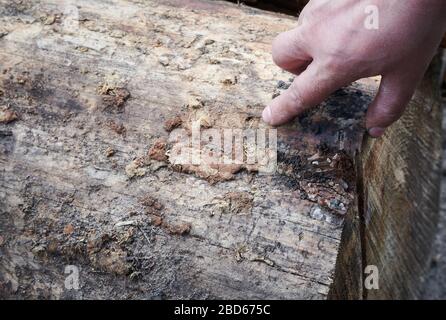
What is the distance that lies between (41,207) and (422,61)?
1181mm

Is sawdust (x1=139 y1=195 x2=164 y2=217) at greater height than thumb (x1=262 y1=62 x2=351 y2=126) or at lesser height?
lesser

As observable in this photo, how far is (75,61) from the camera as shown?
5.21 feet

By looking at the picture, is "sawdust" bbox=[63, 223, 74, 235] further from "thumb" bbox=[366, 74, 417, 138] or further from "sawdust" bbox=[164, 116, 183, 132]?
"thumb" bbox=[366, 74, 417, 138]

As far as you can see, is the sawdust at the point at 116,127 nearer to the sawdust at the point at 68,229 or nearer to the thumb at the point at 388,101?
the sawdust at the point at 68,229

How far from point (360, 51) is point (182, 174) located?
2.01 feet

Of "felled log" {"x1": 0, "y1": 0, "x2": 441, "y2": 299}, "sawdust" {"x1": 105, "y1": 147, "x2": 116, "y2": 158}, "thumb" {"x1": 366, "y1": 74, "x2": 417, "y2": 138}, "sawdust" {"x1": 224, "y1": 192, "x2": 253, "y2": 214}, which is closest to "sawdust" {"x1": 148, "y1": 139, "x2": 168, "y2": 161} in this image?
"felled log" {"x1": 0, "y1": 0, "x2": 441, "y2": 299}

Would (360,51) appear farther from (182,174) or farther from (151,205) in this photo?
(151,205)

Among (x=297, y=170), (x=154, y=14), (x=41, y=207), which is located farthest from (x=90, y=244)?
(x=154, y=14)

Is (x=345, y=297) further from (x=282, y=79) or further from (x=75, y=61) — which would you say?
(x=75, y=61)

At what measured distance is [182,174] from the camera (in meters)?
1.36

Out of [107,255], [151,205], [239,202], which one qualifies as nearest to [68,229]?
[107,255]

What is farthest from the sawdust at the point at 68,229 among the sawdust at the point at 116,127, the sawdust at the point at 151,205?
the sawdust at the point at 116,127

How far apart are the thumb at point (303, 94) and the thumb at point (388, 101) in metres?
0.12

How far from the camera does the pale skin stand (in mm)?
1187
